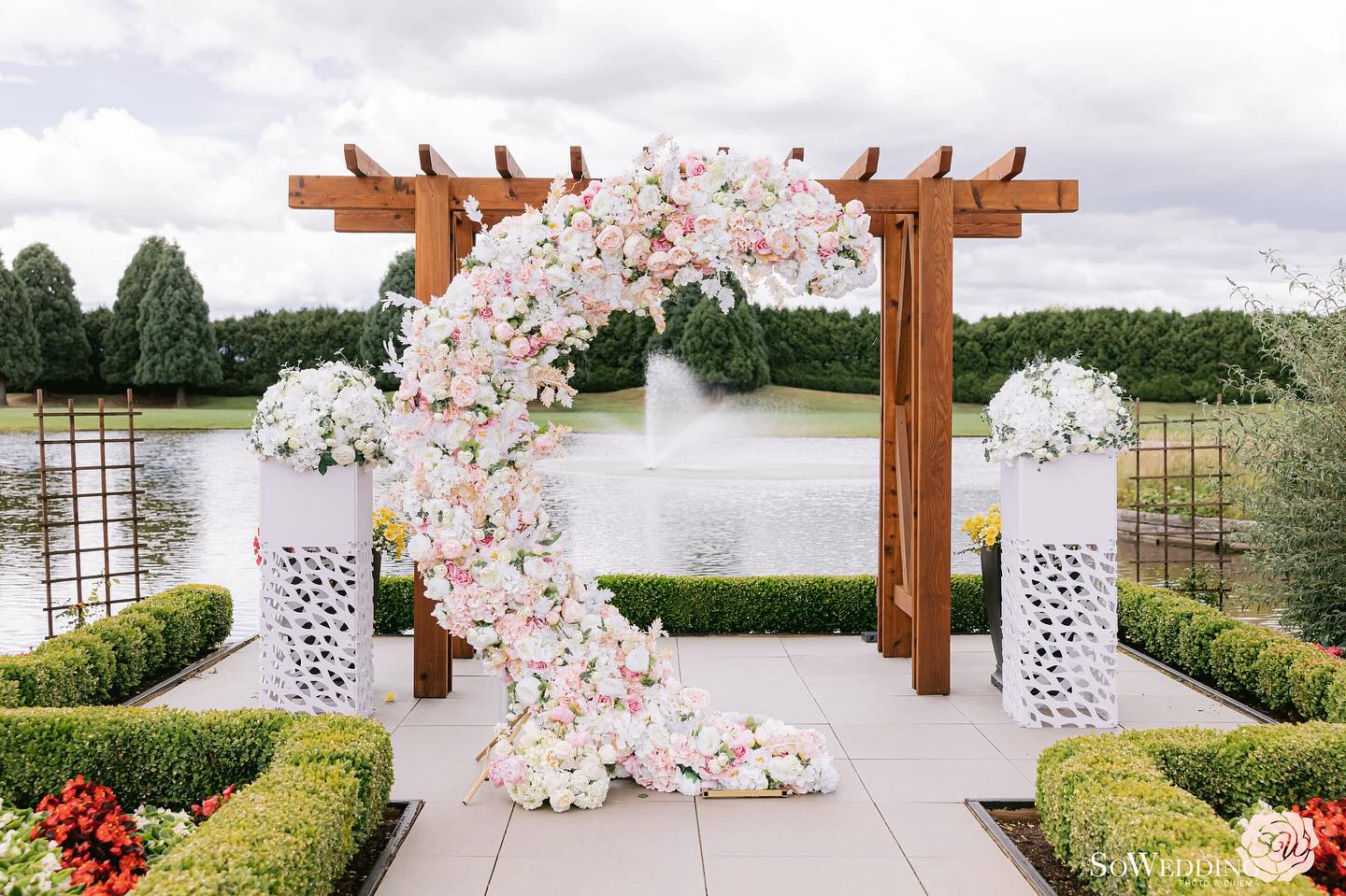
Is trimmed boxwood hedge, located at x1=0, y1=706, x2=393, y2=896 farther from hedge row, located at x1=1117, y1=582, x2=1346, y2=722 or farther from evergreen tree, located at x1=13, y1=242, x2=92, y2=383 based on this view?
evergreen tree, located at x1=13, y1=242, x2=92, y2=383

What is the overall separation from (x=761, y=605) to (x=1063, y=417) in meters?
2.76

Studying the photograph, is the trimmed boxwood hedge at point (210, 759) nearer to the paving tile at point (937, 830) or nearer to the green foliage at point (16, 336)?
the paving tile at point (937, 830)

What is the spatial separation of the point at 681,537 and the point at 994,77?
8219 millimetres

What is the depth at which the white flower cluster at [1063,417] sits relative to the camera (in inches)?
180

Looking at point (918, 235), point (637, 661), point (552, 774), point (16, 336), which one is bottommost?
point (552, 774)

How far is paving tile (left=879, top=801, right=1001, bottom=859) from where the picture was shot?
11.0 feet

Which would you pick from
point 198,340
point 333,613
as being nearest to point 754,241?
point 333,613

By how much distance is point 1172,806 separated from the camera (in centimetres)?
284

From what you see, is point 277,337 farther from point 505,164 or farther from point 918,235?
point 918,235

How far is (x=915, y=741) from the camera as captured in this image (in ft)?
14.7

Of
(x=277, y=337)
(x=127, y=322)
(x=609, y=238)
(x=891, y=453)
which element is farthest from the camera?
(x=277, y=337)

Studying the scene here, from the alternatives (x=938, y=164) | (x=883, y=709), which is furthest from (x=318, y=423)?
(x=938, y=164)

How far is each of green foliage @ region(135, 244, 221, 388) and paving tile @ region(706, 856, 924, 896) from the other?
2759 cm

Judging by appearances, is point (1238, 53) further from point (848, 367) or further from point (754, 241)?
point (848, 367)
